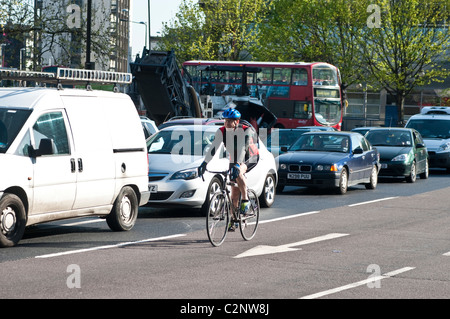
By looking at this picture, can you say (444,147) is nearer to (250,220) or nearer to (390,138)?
(390,138)

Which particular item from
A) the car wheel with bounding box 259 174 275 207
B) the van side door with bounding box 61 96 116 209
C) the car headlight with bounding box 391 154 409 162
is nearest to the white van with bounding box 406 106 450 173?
the car headlight with bounding box 391 154 409 162

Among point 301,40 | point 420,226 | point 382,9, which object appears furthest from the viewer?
A: point 301,40

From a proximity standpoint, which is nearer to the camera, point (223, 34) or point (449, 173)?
point (449, 173)

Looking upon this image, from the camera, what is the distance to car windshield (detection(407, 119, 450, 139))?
33188mm

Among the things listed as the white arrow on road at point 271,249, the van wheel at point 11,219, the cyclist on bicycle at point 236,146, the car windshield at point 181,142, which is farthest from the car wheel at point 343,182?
the van wheel at point 11,219

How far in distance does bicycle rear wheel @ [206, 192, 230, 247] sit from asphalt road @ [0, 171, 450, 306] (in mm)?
158

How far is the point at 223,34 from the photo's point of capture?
72.2m

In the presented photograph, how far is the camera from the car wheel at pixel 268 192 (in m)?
17.4

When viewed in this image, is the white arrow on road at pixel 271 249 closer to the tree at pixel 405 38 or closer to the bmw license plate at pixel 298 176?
the bmw license plate at pixel 298 176

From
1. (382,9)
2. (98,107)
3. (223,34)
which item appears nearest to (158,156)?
(98,107)

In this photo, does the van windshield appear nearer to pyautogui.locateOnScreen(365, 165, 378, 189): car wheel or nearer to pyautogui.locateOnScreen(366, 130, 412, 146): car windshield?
pyautogui.locateOnScreen(365, 165, 378, 189): car wheel

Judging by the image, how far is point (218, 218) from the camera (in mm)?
11734
